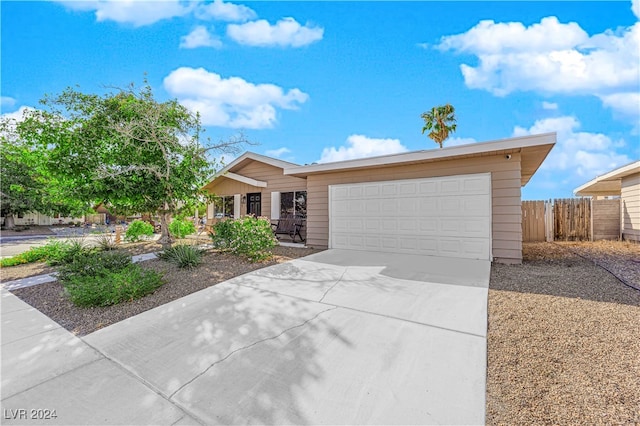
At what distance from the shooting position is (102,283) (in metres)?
4.48

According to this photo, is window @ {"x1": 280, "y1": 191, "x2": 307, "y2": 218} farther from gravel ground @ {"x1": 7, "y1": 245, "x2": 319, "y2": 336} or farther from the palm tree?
the palm tree

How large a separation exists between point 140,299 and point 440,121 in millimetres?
17670

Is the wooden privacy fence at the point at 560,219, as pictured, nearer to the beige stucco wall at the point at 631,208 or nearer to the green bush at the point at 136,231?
the beige stucco wall at the point at 631,208

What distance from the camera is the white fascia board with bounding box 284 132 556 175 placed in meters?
5.60

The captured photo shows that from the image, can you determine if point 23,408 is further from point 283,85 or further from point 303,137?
point 303,137

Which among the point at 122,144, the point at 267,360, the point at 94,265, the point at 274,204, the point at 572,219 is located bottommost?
the point at 267,360

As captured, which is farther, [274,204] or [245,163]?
[245,163]

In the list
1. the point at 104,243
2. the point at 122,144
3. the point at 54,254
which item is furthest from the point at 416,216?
the point at 54,254

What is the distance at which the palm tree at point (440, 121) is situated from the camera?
16797mm

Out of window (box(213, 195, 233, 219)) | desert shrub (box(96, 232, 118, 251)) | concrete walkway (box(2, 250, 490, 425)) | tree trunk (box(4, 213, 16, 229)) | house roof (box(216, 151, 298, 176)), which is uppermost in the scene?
house roof (box(216, 151, 298, 176))

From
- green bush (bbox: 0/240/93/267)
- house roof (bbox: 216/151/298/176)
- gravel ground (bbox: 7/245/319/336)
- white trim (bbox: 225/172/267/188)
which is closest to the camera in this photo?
gravel ground (bbox: 7/245/319/336)

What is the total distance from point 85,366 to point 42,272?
595cm

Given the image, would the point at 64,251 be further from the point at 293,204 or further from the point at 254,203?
the point at 293,204

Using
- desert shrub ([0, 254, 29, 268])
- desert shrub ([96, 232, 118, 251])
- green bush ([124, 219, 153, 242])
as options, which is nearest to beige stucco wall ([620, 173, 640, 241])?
desert shrub ([96, 232, 118, 251])
